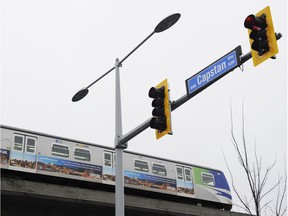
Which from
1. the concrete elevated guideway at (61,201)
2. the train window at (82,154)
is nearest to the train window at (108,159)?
the train window at (82,154)

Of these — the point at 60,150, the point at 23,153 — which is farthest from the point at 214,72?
the point at 60,150

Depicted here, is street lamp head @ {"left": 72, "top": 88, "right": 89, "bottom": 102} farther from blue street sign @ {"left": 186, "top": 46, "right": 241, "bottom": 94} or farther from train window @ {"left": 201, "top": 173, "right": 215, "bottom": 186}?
train window @ {"left": 201, "top": 173, "right": 215, "bottom": 186}

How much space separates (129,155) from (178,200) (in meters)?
4.29

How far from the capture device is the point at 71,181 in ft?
62.5

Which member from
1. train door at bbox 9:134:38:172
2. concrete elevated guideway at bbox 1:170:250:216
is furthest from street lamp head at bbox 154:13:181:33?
train door at bbox 9:134:38:172

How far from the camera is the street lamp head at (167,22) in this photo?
10099mm

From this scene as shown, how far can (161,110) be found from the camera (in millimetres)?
9141

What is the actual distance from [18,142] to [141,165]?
639cm

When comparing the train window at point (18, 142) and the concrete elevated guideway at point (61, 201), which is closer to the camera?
the concrete elevated guideway at point (61, 201)

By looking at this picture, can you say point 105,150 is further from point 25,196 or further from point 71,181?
point 25,196

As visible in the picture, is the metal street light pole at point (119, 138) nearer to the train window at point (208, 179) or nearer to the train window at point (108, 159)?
the train window at point (108, 159)

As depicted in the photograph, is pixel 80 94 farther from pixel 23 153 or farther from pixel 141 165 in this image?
pixel 141 165

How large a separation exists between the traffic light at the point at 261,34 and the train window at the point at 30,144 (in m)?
12.5

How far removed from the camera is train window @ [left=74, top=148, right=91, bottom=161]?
1908 cm
